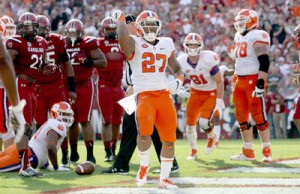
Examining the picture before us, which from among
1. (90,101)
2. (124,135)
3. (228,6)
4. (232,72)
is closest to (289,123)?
(228,6)

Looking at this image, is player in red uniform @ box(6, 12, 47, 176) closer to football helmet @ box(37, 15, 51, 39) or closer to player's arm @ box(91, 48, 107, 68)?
football helmet @ box(37, 15, 51, 39)

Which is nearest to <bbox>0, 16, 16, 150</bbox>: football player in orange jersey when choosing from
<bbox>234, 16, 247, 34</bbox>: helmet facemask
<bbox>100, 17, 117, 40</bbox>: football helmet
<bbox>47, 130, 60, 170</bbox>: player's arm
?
<bbox>47, 130, 60, 170</bbox>: player's arm

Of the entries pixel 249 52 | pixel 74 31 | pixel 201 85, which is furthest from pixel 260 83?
pixel 74 31

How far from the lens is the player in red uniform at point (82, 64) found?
9.79 meters

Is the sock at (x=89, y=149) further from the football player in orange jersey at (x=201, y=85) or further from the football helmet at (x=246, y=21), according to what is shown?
the football helmet at (x=246, y=21)

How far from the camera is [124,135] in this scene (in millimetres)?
8555

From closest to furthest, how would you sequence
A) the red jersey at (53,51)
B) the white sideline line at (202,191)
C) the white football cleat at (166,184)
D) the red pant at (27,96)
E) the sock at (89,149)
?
the white sideline line at (202,191)
the white football cleat at (166,184)
the red pant at (27,96)
the red jersey at (53,51)
the sock at (89,149)

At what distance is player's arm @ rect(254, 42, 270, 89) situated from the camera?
9570 millimetres

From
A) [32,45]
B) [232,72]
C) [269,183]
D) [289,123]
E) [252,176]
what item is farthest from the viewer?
[289,123]

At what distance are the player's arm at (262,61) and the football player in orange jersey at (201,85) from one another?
0.76 metres

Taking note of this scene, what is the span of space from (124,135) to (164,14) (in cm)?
1172

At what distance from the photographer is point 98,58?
9.80 metres

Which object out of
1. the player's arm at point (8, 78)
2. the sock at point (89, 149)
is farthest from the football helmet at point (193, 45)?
the player's arm at point (8, 78)

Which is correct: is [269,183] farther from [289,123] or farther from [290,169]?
[289,123]
